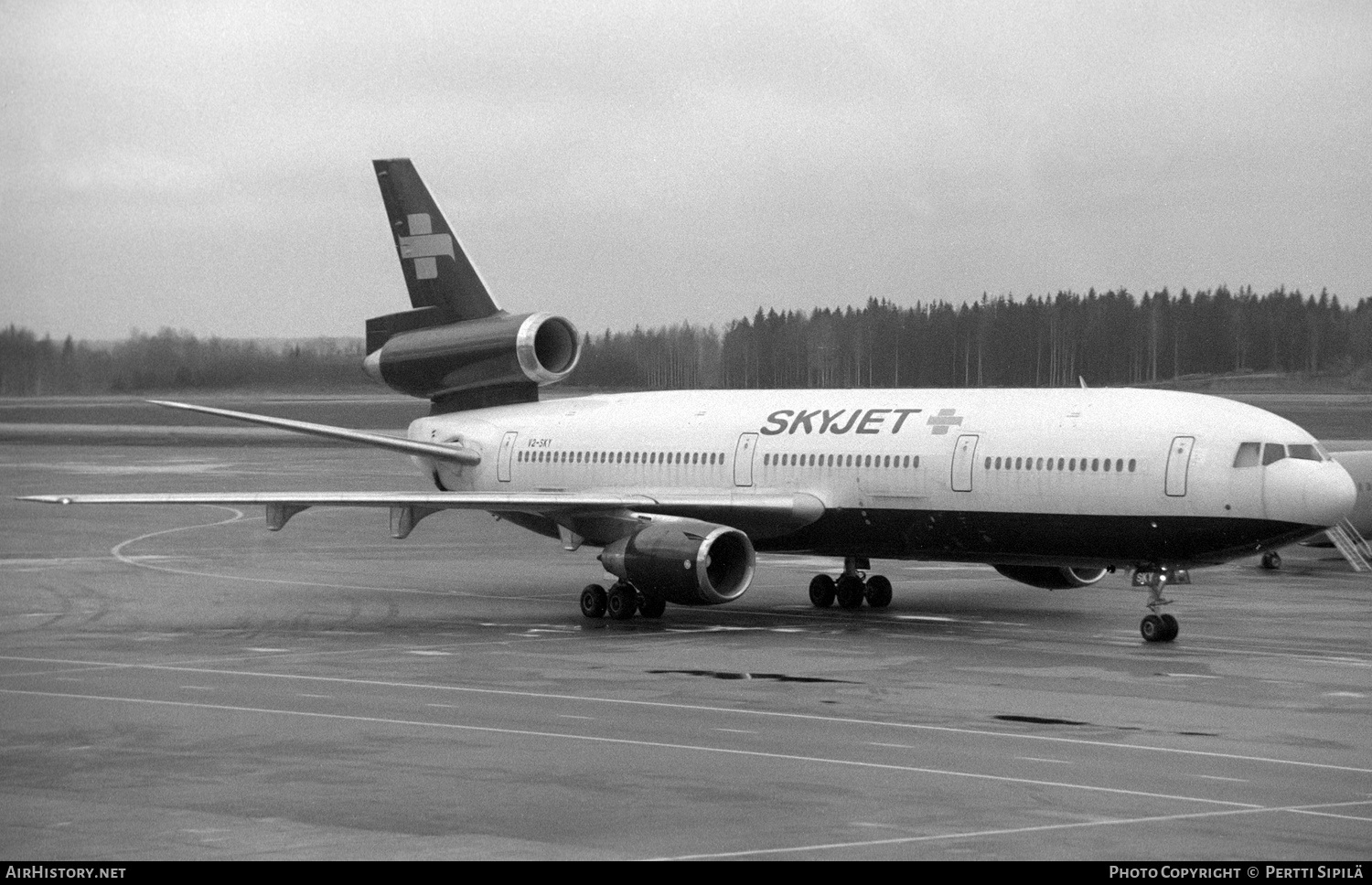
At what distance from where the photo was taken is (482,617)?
32.8 meters

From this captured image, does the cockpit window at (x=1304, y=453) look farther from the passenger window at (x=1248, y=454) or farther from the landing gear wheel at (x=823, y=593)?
the landing gear wheel at (x=823, y=593)

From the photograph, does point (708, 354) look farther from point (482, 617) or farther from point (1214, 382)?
point (1214, 382)

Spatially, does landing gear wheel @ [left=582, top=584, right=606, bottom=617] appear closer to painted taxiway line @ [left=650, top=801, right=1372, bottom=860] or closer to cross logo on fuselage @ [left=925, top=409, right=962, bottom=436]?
cross logo on fuselage @ [left=925, top=409, right=962, bottom=436]

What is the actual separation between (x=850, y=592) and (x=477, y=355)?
9.82m

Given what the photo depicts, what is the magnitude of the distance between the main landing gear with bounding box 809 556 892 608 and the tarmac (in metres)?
0.43

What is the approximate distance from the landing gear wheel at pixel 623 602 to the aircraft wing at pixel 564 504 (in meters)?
1.54

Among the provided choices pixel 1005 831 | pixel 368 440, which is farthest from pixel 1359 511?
pixel 1005 831

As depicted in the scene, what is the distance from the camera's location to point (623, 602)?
32094mm

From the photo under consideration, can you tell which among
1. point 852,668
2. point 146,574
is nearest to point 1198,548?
point 852,668

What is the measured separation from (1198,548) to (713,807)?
1524cm

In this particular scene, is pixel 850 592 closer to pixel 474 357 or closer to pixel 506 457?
pixel 506 457

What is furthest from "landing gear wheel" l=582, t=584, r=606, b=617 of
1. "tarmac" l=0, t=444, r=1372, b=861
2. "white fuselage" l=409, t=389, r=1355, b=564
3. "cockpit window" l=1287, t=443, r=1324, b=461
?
"cockpit window" l=1287, t=443, r=1324, b=461

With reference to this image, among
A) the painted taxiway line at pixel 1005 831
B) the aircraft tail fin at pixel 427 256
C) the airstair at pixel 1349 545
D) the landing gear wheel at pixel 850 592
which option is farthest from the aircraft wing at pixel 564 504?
the painted taxiway line at pixel 1005 831

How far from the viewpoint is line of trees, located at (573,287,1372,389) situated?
43.7 meters
